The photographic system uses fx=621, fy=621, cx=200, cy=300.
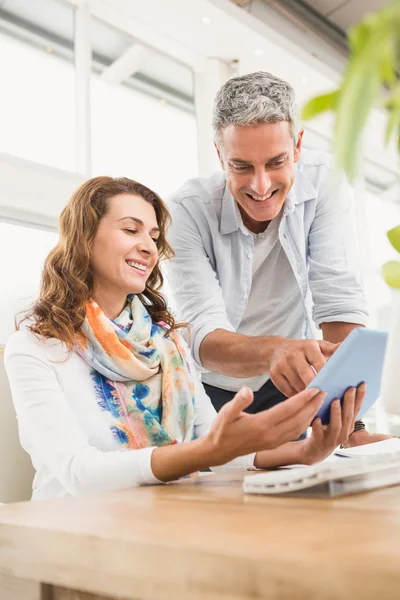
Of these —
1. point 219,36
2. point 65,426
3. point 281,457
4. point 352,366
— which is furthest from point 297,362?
point 219,36

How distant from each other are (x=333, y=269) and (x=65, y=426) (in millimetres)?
1049

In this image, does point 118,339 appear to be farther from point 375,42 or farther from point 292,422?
point 375,42

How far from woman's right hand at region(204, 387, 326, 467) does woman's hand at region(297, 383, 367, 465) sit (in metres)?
0.12

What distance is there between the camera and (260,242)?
6.41 ft

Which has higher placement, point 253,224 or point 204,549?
point 253,224

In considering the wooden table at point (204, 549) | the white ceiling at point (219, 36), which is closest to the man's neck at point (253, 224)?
the wooden table at point (204, 549)

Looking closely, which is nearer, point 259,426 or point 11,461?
point 259,426

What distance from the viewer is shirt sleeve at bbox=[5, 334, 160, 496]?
102 cm

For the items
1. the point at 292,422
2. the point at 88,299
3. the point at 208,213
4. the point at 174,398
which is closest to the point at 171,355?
the point at 174,398

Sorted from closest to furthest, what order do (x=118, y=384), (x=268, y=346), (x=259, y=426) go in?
(x=259, y=426) < (x=268, y=346) < (x=118, y=384)

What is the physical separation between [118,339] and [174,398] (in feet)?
0.72

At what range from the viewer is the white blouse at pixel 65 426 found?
41.2 inches

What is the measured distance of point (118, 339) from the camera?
5.44 feet

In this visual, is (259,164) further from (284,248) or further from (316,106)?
(316,106)
